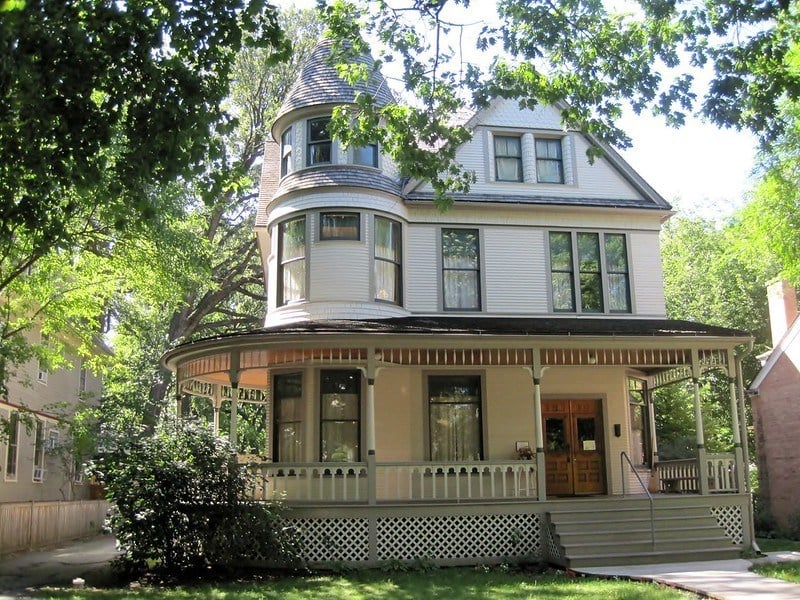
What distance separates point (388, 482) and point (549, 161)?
9139 mm

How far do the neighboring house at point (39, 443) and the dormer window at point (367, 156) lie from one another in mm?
10080

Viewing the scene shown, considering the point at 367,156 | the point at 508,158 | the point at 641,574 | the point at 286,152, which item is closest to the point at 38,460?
the point at 286,152

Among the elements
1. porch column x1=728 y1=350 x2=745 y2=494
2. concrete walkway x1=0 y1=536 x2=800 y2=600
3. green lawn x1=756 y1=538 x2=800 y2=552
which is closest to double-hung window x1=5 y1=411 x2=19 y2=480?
concrete walkway x1=0 y1=536 x2=800 y2=600

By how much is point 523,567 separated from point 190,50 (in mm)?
10559

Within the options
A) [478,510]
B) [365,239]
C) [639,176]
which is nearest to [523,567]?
[478,510]

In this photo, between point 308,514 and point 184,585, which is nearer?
point 184,585

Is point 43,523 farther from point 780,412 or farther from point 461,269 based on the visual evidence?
point 780,412

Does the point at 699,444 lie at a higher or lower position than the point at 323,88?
lower

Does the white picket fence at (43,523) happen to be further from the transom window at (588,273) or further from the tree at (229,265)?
the transom window at (588,273)

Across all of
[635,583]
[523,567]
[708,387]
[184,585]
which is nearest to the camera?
[635,583]

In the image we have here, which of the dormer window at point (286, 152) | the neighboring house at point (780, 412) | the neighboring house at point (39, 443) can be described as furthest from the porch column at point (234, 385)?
the neighboring house at point (780, 412)

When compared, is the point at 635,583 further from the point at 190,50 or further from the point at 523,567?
the point at 190,50

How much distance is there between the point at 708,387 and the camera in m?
36.7

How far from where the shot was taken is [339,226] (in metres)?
17.9
